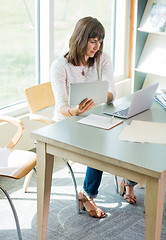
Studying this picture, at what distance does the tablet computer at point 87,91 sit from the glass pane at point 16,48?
4.37 feet

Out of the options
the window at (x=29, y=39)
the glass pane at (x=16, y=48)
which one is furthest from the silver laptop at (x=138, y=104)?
the glass pane at (x=16, y=48)


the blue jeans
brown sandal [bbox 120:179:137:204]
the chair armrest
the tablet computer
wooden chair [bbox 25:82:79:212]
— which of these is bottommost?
brown sandal [bbox 120:179:137:204]

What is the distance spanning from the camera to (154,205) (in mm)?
1947

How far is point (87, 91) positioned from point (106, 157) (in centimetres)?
60

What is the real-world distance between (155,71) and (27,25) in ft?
4.79

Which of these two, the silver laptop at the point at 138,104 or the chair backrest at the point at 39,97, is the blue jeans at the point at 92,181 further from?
the chair backrest at the point at 39,97

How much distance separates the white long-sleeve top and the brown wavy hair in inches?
2.8

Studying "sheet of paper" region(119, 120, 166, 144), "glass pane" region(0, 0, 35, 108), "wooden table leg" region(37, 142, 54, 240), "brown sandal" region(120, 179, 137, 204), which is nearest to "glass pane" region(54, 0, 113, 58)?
"glass pane" region(0, 0, 35, 108)

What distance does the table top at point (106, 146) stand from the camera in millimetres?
1968

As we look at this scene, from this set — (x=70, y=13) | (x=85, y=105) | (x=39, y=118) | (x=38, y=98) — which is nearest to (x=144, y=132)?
(x=85, y=105)

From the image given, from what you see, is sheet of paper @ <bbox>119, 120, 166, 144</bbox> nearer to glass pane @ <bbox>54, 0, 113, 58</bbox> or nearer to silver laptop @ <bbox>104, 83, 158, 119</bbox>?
silver laptop @ <bbox>104, 83, 158, 119</bbox>

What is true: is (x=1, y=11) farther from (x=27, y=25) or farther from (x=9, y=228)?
(x=9, y=228)

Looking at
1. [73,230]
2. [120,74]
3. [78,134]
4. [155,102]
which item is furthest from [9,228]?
[120,74]

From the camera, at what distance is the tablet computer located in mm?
2455
